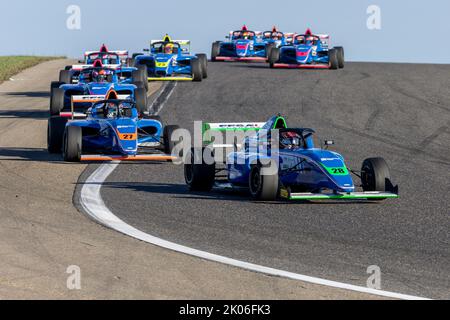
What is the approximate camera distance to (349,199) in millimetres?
16578

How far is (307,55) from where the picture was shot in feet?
145

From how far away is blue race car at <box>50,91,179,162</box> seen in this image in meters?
21.0

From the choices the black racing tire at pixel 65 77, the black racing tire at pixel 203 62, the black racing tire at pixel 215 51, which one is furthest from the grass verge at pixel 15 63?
the black racing tire at pixel 65 77

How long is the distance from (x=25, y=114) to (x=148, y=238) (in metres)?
20.7

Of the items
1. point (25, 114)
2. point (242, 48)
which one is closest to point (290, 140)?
point (25, 114)

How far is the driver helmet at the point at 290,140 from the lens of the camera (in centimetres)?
1697

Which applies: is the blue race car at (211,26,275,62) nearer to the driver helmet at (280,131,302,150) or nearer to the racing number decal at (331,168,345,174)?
the driver helmet at (280,131,302,150)

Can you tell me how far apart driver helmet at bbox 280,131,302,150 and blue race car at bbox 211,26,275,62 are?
105 ft

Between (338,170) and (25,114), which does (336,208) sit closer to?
(338,170)

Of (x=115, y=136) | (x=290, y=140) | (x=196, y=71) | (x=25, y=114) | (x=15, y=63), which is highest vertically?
(x=290, y=140)

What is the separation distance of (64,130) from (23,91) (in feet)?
65.4
